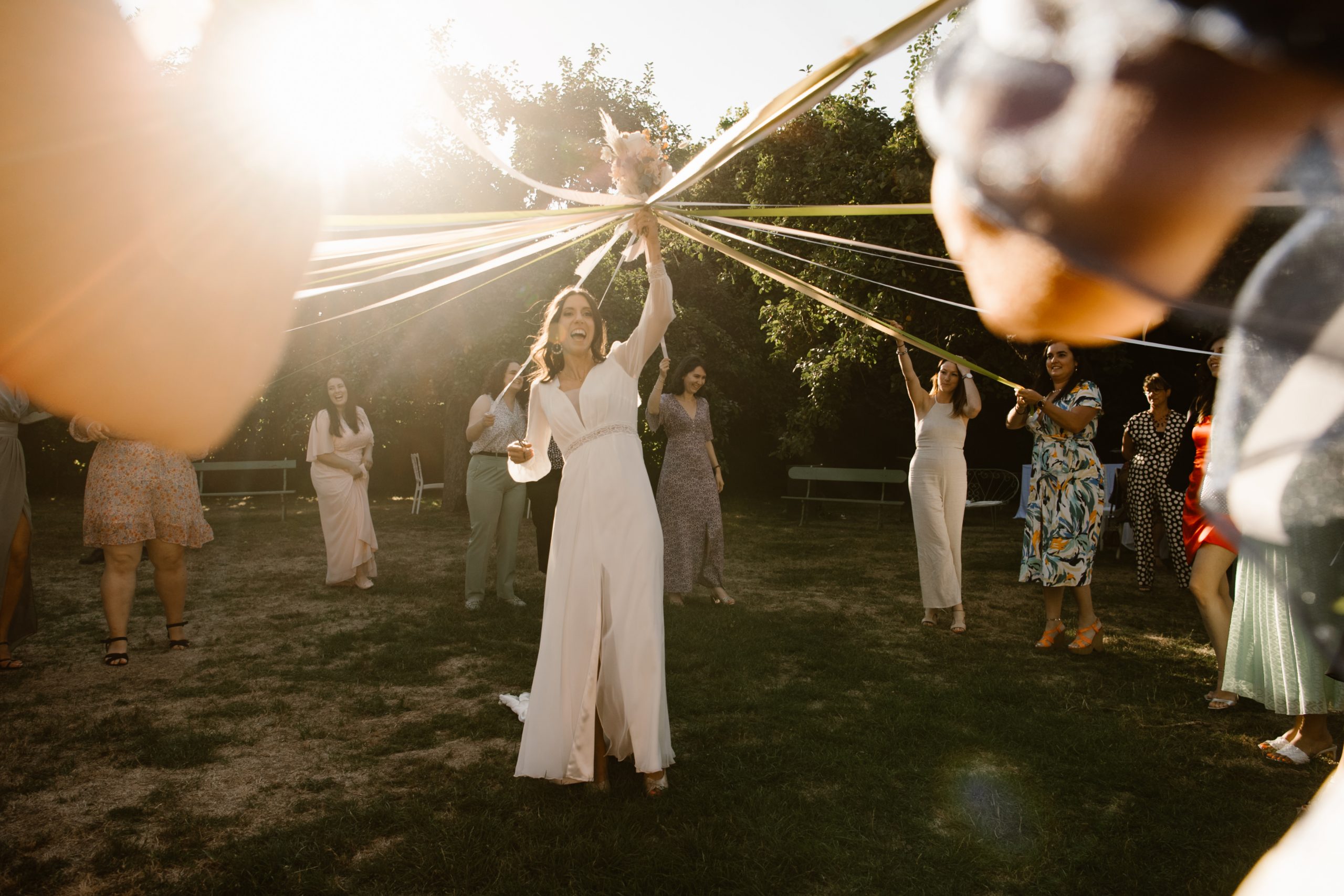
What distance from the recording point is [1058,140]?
17.7 inches

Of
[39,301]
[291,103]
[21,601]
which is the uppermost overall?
[291,103]

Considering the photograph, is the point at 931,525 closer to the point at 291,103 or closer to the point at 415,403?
the point at 291,103

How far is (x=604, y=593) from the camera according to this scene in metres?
3.57

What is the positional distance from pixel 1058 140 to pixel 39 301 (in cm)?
113

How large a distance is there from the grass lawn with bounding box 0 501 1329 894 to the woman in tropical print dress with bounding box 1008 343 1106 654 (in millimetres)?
414

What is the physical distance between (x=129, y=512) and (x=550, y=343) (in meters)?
3.52

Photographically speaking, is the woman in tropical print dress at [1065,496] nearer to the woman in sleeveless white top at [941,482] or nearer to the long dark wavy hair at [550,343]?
the woman in sleeveless white top at [941,482]

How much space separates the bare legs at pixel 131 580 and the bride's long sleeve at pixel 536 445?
2.92 metres

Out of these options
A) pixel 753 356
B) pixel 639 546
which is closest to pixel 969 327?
pixel 639 546

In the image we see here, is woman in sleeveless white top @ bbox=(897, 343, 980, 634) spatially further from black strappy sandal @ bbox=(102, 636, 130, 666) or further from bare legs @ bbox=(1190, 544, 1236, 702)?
black strappy sandal @ bbox=(102, 636, 130, 666)

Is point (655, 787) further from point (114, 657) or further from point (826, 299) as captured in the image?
point (114, 657)

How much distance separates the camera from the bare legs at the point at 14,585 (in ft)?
17.6

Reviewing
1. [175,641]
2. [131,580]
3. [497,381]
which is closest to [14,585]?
[131,580]

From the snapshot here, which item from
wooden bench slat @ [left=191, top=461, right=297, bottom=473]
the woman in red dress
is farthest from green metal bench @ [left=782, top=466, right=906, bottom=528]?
the woman in red dress
